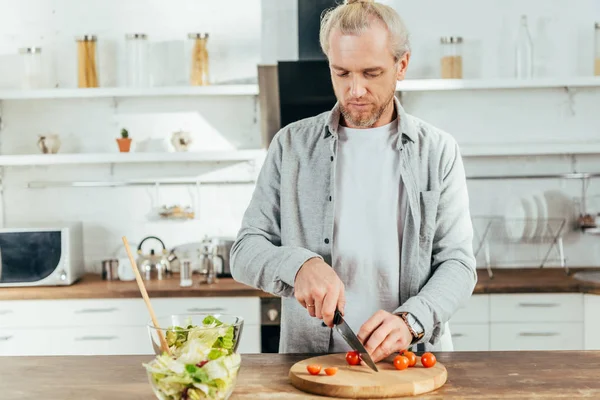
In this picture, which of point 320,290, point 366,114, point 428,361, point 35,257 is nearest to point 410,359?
point 428,361

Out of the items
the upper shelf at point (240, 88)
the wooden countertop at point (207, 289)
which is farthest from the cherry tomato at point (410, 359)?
the upper shelf at point (240, 88)

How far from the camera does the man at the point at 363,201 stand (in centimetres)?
196

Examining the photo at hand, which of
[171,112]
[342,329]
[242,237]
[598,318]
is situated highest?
[171,112]

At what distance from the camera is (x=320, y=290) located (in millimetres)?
1749

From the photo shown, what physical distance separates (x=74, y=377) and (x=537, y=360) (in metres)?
1.11

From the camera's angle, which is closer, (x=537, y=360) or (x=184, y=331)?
(x=184, y=331)

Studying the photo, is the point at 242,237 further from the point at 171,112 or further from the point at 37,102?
the point at 37,102

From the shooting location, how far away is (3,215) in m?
4.41

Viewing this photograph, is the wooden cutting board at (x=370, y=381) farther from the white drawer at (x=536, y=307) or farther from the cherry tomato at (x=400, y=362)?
the white drawer at (x=536, y=307)

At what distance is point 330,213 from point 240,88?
83.4 inches

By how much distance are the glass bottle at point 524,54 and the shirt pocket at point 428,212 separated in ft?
7.67

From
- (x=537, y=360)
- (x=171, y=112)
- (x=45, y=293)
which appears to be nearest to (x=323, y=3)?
(x=171, y=112)

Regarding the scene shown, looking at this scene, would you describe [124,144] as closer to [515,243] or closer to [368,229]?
[515,243]

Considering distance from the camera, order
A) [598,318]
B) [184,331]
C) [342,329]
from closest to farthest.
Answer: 1. [184,331]
2. [342,329]
3. [598,318]
